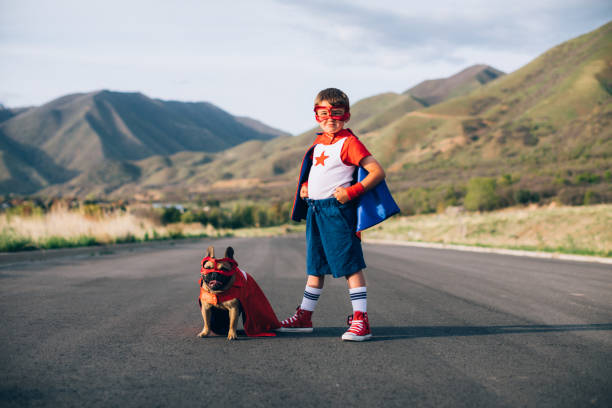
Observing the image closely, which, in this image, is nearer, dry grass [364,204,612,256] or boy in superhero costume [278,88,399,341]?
boy in superhero costume [278,88,399,341]

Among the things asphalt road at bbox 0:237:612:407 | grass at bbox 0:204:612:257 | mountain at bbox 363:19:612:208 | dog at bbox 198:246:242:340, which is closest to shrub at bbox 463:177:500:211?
mountain at bbox 363:19:612:208

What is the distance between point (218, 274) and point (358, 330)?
135 centimetres

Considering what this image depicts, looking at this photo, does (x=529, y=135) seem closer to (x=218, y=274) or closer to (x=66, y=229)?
(x=66, y=229)

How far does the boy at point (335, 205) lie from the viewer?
458 cm

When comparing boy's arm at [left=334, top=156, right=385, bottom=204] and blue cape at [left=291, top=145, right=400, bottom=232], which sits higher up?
boy's arm at [left=334, top=156, right=385, bottom=204]

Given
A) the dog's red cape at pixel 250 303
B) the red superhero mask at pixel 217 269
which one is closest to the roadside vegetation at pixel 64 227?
the dog's red cape at pixel 250 303

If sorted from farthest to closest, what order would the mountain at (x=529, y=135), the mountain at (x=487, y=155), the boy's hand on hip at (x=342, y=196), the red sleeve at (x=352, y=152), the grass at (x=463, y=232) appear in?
1. the mountain at (x=487, y=155)
2. the mountain at (x=529, y=135)
3. the grass at (x=463, y=232)
4. the red sleeve at (x=352, y=152)
5. the boy's hand on hip at (x=342, y=196)

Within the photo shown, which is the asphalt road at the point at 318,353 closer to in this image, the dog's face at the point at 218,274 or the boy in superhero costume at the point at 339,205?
the boy in superhero costume at the point at 339,205

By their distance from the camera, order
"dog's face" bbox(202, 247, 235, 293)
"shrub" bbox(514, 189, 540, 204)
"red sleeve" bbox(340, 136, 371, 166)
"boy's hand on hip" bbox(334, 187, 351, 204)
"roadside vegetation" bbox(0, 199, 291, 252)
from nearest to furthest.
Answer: "dog's face" bbox(202, 247, 235, 293)
"boy's hand on hip" bbox(334, 187, 351, 204)
"red sleeve" bbox(340, 136, 371, 166)
"roadside vegetation" bbox(0, 199, 291, 252)
"shrub" bbox(514, 189, 540, 204)

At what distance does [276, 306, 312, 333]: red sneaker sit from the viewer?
4914 millimetres

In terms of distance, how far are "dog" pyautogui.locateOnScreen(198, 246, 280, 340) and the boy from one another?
334 millimetres

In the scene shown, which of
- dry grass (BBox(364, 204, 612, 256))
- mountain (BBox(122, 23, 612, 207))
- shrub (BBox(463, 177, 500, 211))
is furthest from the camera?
mountain (BBox(122, 23, 612, 207))

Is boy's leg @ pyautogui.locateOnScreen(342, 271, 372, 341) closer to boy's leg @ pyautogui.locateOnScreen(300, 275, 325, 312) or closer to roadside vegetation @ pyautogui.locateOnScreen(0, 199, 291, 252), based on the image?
boy's leg @ pyautogui.locateOnScreen(300, 275, 325, 312)

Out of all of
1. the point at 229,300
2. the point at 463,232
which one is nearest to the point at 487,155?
the point at 463,232
